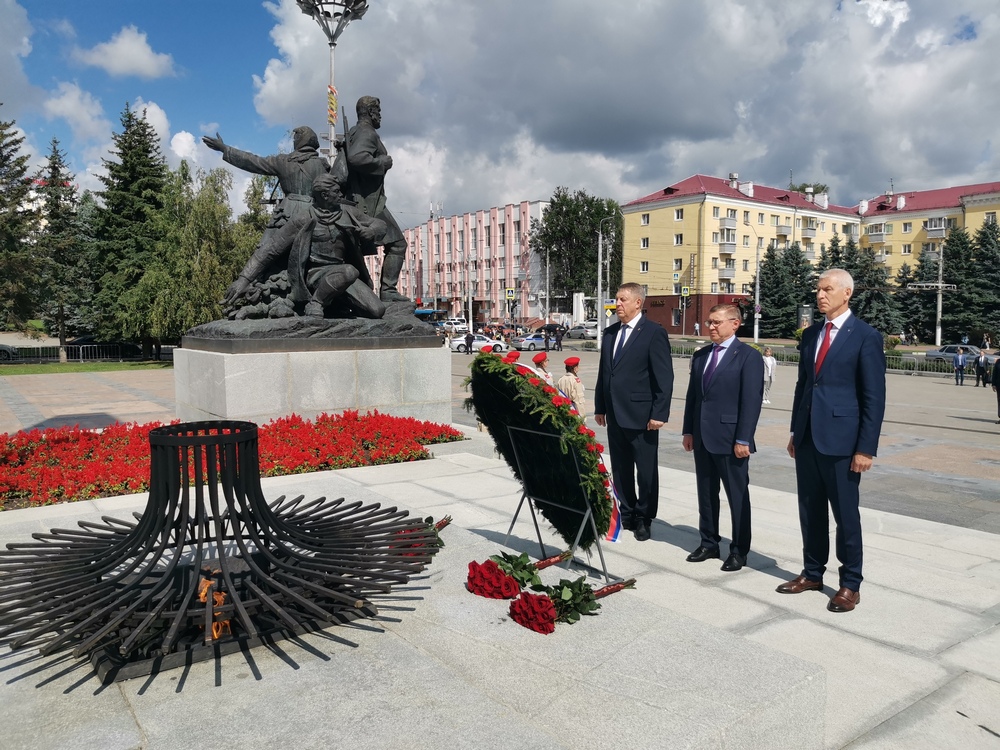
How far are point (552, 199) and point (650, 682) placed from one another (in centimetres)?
7210

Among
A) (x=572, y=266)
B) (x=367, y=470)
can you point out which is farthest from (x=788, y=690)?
(x=572, y=266)

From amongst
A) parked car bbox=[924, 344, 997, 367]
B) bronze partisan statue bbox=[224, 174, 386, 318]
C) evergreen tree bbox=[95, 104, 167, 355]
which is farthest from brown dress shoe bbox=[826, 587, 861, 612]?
evergreen tree bbox=[95, 104, 167, 355]

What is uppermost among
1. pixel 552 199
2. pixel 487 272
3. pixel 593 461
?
pixel 552 199

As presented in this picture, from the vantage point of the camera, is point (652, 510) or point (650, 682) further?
point (652, 510)

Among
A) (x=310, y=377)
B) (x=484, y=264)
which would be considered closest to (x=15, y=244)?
Answer: (x=310, y=377)

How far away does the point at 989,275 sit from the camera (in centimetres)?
4591

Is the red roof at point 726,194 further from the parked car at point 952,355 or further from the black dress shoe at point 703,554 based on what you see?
the black dress shoe at point 703,554

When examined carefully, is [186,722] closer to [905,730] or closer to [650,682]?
[650,682]

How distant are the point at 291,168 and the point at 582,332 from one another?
157 feet

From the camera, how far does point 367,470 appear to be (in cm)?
780

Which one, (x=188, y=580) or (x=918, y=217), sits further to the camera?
(x=918, y=217)

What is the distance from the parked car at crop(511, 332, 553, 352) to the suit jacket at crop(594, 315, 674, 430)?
38.8 m

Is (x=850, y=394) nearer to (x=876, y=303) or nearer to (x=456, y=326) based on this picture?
(x=876, y=303)

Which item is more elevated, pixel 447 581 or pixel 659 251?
pixel 659 251
